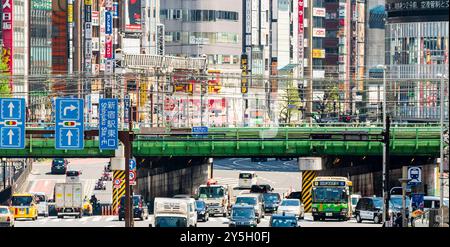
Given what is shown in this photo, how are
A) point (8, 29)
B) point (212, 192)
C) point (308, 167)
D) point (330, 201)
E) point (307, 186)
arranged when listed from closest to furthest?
point (330, 201) → point (212, 192) → point (308, 167) → point (307, 186) → point (8, 29)

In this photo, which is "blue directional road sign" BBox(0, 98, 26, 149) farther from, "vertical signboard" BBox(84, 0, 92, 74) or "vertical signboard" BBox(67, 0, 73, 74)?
"vertical signboard" BBox(67, 0, 73, 74)

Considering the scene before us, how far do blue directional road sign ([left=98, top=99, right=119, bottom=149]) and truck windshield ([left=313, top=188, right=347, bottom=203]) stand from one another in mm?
20645

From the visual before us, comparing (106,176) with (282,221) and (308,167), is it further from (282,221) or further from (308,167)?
(282,221)

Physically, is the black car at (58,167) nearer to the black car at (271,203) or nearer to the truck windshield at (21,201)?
the black car at (271,203)

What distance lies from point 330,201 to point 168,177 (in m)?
46.8

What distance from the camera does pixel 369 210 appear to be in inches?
3474

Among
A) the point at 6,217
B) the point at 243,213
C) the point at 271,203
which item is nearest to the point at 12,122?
the point at 6,217

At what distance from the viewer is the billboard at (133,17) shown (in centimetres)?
19662

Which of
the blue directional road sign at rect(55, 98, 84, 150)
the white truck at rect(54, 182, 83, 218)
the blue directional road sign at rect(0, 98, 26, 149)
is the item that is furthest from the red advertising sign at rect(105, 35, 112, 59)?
the blue directional road sign at rect(55, 98, 84, 150)

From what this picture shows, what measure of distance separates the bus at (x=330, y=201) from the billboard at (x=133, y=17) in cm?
10833

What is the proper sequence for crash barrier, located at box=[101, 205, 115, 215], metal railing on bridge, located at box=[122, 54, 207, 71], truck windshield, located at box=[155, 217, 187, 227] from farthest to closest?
metal railing on bridge, located at box=[122, 54, 207, 71] < crash barrier, located at box=[101, 205, 115, 215] < truck windshield, located at box=[155, 217, 187, 227]

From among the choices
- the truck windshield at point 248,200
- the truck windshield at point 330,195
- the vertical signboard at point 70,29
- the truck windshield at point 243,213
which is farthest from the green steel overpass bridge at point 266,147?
the vertical signboard at point 70,29

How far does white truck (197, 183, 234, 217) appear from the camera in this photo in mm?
100812

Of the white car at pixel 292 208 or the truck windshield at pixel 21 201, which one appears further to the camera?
the truck windshield at pixel 21 201
